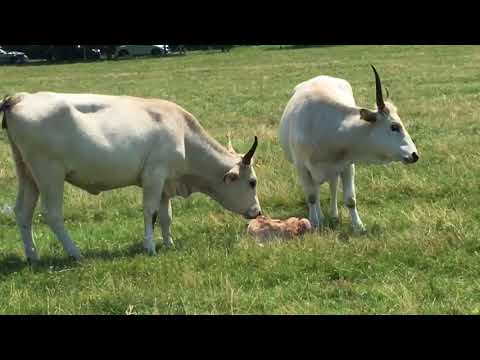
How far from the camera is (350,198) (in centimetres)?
903

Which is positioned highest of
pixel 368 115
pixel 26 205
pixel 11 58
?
pixel 368 115

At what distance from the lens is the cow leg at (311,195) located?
31.1 feet

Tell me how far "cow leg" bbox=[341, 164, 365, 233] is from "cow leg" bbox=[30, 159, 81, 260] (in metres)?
3.38

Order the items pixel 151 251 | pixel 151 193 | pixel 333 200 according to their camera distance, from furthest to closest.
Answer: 1. pixel 333 200
2. pixel 151 193
3. pixel 151 251

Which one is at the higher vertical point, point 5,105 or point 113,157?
Result: point 5,105

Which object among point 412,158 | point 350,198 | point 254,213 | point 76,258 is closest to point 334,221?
point 350,198

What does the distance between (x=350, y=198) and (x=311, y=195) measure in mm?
657

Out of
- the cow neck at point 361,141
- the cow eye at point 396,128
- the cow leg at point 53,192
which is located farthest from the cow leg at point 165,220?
the cow eye at point 396,128

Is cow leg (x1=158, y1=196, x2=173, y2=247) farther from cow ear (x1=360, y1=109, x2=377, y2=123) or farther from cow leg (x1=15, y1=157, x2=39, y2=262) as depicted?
cow ear (x1=360, y1=109, x2=377, y2=123)

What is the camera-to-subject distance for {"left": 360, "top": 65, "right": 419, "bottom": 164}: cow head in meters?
8.70

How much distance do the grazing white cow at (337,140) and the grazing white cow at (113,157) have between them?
0.86 metres

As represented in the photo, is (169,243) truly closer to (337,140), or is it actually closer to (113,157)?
(113,157)

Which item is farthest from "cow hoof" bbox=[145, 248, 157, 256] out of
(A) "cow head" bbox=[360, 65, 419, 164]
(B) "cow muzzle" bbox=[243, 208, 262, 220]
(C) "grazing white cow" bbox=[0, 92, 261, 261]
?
(A) "cow head" bbox=[360, 65, 419, 164]
